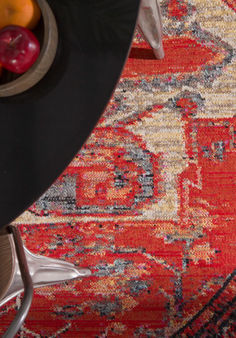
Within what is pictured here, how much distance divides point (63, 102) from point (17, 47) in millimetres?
117

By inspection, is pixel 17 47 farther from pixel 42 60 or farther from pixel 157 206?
pixel 157 206

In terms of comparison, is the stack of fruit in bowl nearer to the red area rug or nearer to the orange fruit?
the orange fruit

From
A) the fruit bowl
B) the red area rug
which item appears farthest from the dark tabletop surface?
the red area rug

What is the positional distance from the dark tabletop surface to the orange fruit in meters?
0.05

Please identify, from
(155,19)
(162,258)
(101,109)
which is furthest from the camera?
(162,258)

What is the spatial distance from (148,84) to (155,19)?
0.23m

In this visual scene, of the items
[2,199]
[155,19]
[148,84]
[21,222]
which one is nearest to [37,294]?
[21,222]

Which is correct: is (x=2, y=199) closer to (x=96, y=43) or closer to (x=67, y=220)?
(x=96, y=43)

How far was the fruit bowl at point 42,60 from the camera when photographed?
625 mm

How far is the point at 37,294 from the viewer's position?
117 cm

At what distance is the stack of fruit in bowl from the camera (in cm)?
61

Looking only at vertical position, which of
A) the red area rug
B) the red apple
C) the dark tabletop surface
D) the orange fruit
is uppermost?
the orange fruit

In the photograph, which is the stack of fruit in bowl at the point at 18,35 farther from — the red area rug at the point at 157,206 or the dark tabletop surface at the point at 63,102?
the red area rug at the point at 157,206

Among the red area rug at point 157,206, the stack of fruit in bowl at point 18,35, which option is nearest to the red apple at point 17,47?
the stack of fruit in bowl at point 18,35
